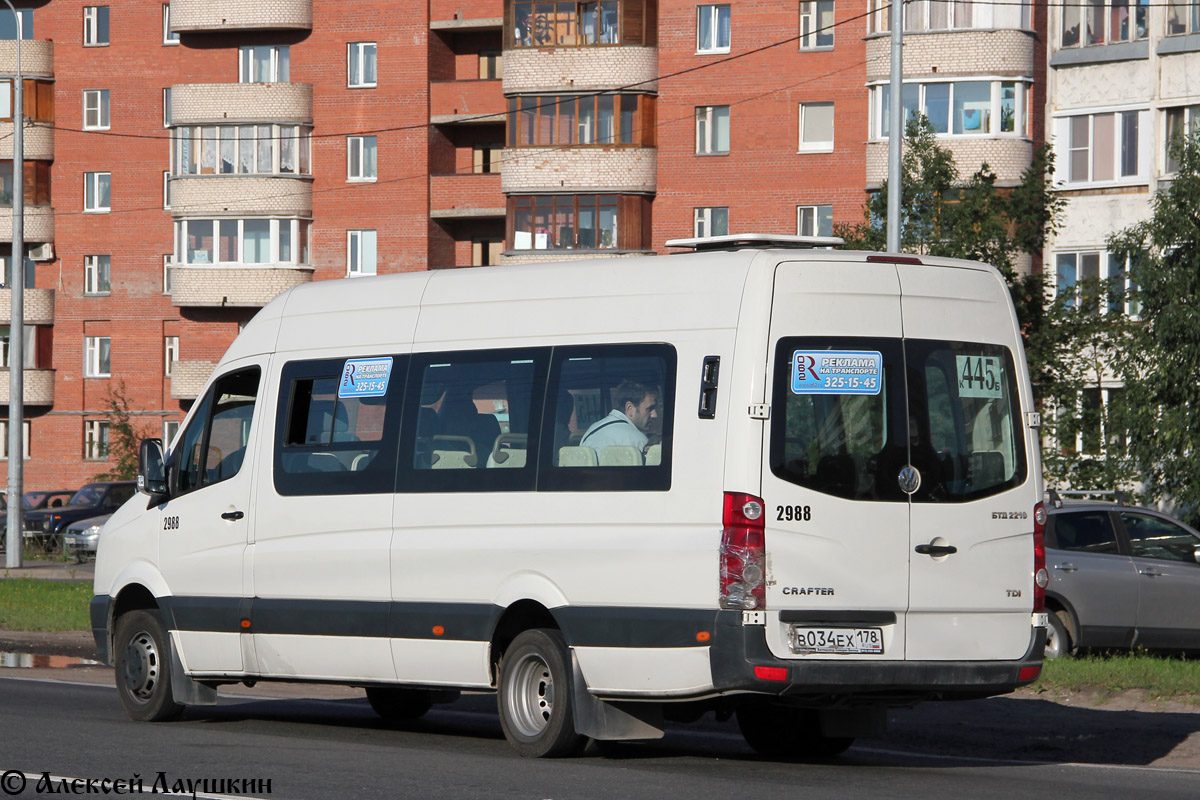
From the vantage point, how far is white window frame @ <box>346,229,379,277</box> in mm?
57438

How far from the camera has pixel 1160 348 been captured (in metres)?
28.1

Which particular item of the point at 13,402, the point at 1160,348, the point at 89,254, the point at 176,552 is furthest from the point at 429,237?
the point at 176,552

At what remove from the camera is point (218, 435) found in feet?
43.0

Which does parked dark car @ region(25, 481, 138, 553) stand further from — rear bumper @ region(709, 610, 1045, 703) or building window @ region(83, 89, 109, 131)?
rear bumper @ region(709, 610, 1045, 703)

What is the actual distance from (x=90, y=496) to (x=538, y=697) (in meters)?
36.4

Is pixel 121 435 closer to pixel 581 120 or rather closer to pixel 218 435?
pixel 581 120

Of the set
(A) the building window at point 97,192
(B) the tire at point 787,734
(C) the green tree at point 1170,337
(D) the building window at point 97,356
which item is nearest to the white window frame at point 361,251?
(A) the building window at point 97,192

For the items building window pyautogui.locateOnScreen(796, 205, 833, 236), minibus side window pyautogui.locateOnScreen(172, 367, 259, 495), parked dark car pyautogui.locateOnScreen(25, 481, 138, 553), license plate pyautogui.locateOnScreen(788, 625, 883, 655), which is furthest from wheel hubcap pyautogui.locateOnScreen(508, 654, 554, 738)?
building window pyautogui.locateOnScreen(796, 205, 833, 236)

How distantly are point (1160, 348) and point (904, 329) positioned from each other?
18703 mm

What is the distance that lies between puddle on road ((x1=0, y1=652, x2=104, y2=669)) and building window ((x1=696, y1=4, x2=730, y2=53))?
34.6m

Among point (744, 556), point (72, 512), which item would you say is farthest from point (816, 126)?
point (744, 556)

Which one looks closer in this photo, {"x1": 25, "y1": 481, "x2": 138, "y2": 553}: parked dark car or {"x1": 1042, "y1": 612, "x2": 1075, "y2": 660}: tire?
{"x1": 1042, "y1": 612, "x2": 1075, "y2": 660}: tire

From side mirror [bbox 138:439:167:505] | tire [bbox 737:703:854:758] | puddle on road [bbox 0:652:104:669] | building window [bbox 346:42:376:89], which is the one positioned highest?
building window [bbox 346:42:376:89]

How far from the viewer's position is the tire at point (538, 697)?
35.1ft
